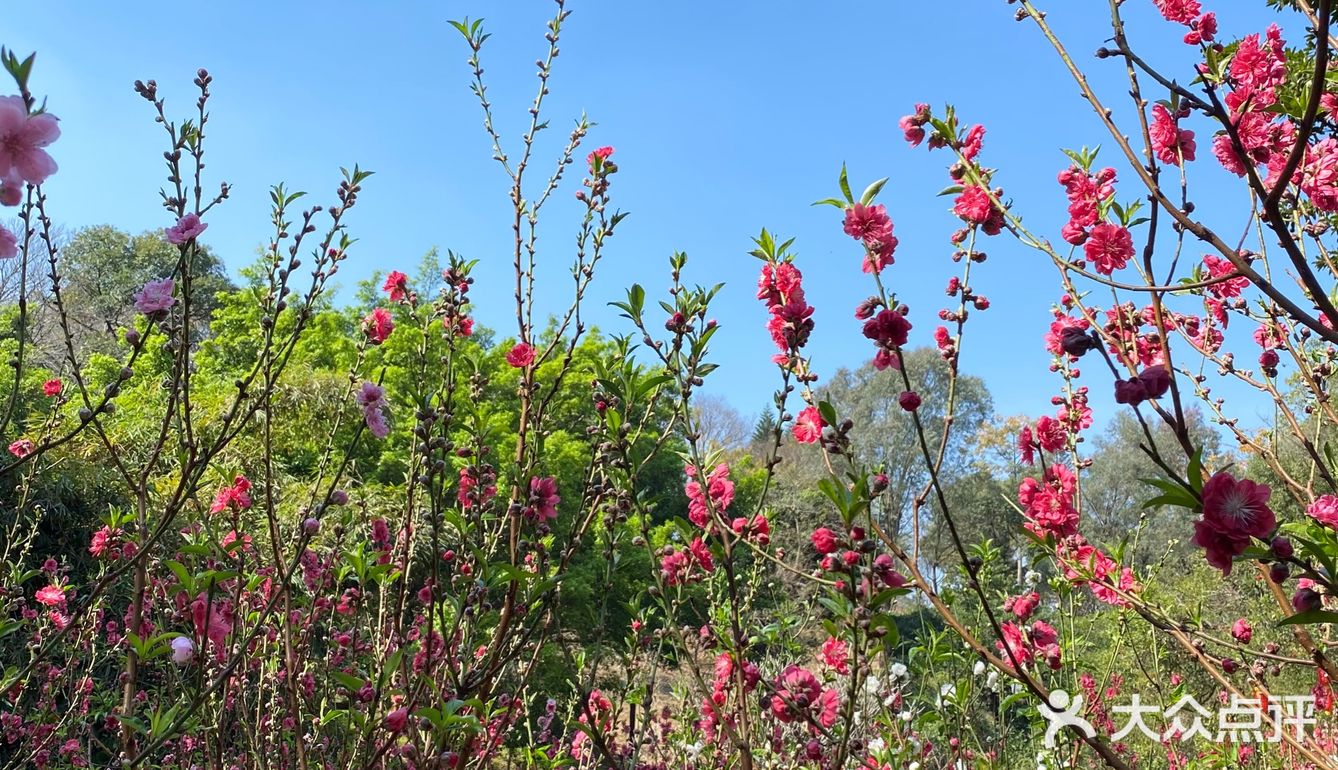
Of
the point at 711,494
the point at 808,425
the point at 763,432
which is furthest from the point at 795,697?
the point at 763,432

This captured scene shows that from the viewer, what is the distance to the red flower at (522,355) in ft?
7.06

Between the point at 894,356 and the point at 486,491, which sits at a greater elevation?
the point at 894,356

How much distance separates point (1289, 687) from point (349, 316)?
19762 mm

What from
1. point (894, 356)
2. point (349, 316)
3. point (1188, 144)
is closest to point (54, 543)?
point (894, 356)

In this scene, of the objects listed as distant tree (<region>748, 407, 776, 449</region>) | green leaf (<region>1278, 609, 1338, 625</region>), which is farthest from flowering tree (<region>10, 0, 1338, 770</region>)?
distant tree (<region>748, 407, 776, 449</region>)

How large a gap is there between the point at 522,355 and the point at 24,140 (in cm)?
117

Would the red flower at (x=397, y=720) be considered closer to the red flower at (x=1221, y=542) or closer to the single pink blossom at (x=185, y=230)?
the single pink blossom at (x=185, y=230)

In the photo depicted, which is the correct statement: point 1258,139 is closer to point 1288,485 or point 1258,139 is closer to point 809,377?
point 1288,485

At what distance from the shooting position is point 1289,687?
7.10m

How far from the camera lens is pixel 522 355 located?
85.1 inches

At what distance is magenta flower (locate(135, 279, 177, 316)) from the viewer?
65.2 inches

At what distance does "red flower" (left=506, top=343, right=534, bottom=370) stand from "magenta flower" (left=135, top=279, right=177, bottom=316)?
0.79m

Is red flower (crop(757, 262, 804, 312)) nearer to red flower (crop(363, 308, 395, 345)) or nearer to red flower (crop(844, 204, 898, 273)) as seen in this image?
red flower (crop(844, 204, 898, 273))

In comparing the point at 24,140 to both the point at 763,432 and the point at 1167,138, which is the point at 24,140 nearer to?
the point at 1167,138
